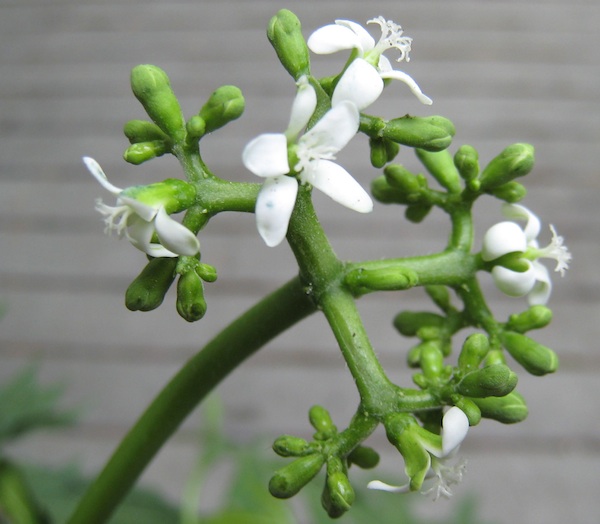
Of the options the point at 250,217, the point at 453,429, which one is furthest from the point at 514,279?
the point at 250,217

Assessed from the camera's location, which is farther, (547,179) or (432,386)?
(547,179)

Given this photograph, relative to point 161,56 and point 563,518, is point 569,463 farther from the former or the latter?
point 161,56

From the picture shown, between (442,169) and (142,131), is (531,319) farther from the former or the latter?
(142,131)

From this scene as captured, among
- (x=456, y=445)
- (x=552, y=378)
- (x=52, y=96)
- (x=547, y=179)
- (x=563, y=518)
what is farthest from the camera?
(x=52, y=96)

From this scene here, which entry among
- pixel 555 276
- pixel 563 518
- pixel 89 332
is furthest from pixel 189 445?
A: pixel 555 276

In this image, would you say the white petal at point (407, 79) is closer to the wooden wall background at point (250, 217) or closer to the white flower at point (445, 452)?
the white flower at point (445, 452)

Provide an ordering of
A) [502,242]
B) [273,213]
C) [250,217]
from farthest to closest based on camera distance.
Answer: [250,217] < [502,242] < [273,213]
